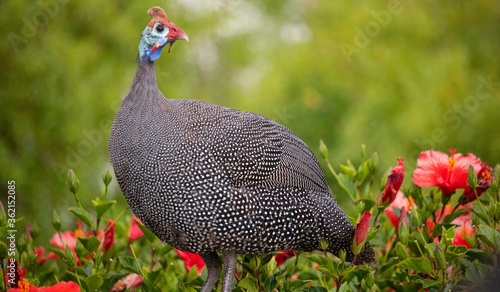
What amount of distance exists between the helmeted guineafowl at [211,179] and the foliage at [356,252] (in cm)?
10

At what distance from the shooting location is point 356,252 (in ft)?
6.93

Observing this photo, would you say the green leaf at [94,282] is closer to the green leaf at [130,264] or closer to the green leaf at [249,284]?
the green leaf at [130,264]

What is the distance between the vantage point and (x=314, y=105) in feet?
25.5

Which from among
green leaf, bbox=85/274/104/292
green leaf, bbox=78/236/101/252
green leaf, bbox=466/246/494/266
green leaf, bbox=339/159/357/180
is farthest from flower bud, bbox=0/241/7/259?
green leaf, bbox=466/246/494/266

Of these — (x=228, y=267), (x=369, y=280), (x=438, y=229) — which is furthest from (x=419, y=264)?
(x=228, y=267)

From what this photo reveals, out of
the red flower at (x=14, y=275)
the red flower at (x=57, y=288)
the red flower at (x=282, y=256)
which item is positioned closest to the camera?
the red flower at (x=57, y=288)

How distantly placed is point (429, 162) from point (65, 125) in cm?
445

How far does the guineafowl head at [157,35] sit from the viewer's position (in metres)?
2.26

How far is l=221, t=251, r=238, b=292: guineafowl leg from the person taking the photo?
2199 millimetres

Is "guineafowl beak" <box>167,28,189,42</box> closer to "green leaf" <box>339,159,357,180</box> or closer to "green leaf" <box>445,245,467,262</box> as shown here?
"green leaf" <box>339,159,357,180</box>

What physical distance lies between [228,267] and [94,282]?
18.9 inches

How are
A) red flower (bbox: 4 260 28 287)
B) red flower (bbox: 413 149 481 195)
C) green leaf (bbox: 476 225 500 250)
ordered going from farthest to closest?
red flower (bbox: 413 149 481 195) < red flower (bbox: 4 260 28 287) < green leaf (bbox: 476 225 500 250)

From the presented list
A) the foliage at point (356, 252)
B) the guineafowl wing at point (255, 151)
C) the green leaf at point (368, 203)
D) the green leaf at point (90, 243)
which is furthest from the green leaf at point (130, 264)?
the green leaf at point (368, 203)

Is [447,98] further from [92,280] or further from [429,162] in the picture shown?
[92,280]
